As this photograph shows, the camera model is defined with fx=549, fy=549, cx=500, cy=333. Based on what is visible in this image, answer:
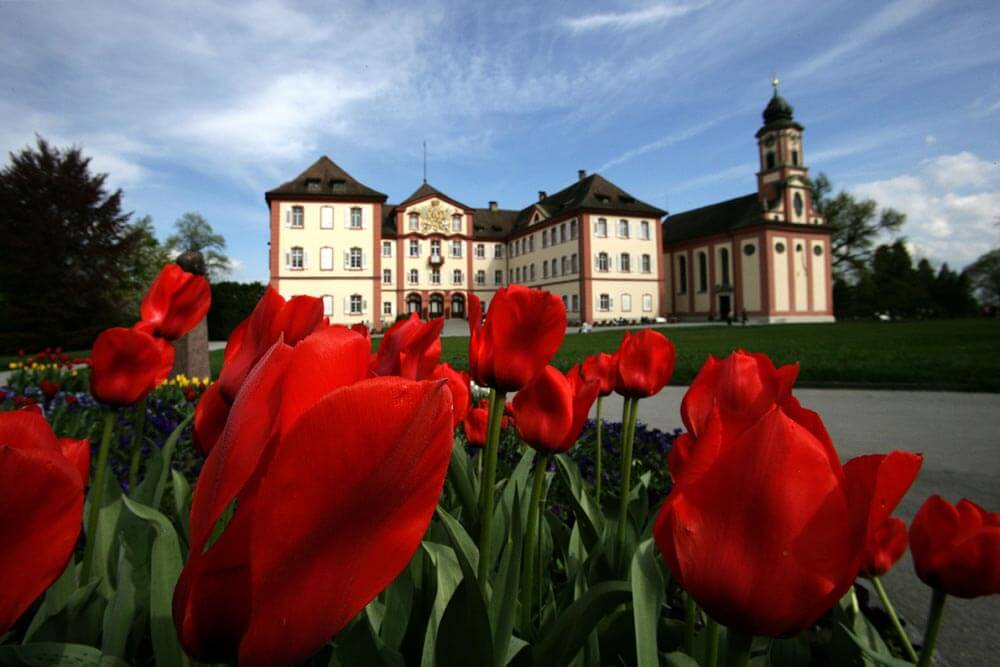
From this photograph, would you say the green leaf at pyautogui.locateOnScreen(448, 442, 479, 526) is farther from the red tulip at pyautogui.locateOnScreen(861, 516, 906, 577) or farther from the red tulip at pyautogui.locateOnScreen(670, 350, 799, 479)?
the red tulip at pyautogui.locateOnScreen(861, 516, 906, 577)

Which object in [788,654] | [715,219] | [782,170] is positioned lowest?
[788,654]

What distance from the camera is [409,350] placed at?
0.89 metres

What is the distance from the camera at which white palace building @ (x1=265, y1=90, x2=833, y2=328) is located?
3797 centimetres

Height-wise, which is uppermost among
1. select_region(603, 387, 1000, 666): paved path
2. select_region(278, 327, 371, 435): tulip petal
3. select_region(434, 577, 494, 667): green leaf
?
select_region(278, 327, 371, 435): tulip petal

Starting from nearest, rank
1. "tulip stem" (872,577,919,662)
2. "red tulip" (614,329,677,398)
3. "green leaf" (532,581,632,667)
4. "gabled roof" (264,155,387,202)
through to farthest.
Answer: "green leaf" (532,581,632,667), "tulip stem" (872,577,919,662), "red tulip" (614,329,677,398), "gabled roof" (264,155,387,202)

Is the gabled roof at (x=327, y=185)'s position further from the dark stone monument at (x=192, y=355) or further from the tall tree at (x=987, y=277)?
the tall tree at (x=987, y=277)

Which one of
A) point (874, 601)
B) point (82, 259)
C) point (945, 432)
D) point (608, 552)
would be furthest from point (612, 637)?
point (82, 259)

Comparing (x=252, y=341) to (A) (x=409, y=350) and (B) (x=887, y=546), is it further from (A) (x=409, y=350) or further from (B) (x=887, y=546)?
(B) (x=887, y=546)

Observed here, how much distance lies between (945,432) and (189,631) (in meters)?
6.02

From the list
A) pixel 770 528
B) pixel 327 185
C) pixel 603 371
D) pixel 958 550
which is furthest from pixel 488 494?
pixel 327 185

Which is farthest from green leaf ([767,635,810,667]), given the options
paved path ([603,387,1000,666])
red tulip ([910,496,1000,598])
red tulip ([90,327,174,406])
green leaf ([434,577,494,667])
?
red tulip ([90,327,174,406])

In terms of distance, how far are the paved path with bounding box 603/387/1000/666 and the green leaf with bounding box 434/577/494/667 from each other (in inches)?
63.9

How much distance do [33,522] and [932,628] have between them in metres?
0.89

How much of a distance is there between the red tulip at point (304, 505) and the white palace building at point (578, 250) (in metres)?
37.9
